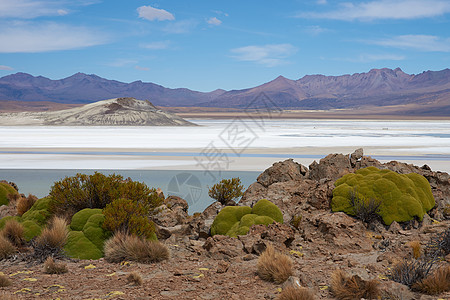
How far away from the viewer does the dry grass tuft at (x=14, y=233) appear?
767cm

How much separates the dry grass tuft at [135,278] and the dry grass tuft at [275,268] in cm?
146

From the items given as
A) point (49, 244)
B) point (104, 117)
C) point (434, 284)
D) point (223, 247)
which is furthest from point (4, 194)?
point (104, 117)

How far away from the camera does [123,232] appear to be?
23.8 ft

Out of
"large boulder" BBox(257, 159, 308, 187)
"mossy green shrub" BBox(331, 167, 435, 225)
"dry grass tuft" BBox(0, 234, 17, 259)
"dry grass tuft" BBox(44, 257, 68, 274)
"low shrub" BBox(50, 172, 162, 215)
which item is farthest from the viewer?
"large boulder" BBox(257, 159, 308, 187)

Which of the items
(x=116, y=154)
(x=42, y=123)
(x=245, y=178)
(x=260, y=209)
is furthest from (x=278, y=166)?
(x=42, y=123)

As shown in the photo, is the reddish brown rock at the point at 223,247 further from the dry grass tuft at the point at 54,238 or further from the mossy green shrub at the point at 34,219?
the mossy green shrub at the point at 34,219

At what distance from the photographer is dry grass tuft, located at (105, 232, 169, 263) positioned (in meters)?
6.66

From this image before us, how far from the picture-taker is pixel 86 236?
7.45m

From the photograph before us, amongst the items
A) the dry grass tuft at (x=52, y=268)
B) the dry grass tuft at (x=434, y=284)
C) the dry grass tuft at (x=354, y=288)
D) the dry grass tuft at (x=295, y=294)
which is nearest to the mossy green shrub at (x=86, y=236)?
the dry grass tuft at (x=52, y=268)

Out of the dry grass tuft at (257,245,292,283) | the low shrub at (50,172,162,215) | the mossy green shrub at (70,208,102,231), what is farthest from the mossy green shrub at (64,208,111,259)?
the dry grass tuft at (257,245,292,283)

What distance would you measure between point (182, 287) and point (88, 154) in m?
25.4

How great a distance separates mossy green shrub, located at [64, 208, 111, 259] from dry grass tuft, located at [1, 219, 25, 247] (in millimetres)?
809

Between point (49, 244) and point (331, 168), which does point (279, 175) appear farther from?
point (49, 244)

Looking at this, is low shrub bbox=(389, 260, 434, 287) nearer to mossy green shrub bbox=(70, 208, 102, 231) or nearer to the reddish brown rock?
the reddish brown rock
